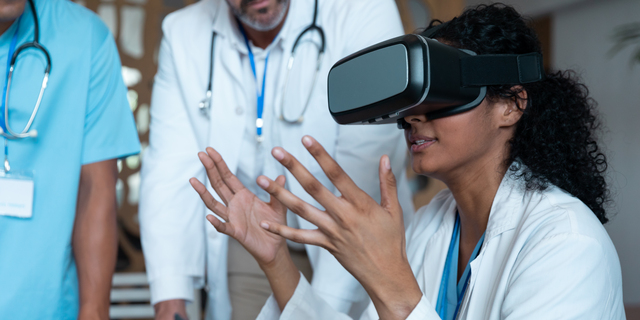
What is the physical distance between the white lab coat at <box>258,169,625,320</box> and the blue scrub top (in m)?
0.54

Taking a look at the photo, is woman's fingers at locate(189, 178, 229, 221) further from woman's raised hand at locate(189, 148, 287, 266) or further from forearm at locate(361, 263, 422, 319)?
forearm at locate(361, 263, 422, 319)

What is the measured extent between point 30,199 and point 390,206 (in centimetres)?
83

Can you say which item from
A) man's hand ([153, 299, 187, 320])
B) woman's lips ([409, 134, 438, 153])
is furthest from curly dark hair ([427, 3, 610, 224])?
man's hand ([153, 299, 187, 320])

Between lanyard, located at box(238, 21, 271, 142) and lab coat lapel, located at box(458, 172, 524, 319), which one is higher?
lanyard, located at box(238, 21, 271, 142)

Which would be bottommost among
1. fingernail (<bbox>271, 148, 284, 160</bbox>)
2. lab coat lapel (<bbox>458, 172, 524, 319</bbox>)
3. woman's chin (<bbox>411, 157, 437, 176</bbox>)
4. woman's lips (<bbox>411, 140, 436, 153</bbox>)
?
lab coat lapel (<bbox>458, 172, 524, 319</bbox>)

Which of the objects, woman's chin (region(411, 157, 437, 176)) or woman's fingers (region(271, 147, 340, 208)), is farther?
woman's chin (region(411, 157, 437, 176))

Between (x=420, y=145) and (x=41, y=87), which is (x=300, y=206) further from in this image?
(x=41, y=87)

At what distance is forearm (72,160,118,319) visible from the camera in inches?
51.1

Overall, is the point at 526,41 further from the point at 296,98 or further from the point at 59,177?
the point at 59,177

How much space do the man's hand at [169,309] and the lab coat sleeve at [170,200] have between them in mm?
14

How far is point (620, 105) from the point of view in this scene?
10.2 ft

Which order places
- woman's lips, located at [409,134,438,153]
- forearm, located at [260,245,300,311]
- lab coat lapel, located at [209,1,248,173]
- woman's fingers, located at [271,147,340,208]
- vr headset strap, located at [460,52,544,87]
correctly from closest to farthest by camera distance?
1. woman's fingers, located at [271,147,340,208]
2. vr headset strap, located at [460,52,544,87]
3. woman's lips, located at [409,134,438,153]
4. forearm, located at [260,245,300,311]
5. lab coat lapel, located at [209,1,248,173]

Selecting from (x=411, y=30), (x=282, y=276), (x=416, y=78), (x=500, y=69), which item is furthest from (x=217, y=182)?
(x=411, y=30)

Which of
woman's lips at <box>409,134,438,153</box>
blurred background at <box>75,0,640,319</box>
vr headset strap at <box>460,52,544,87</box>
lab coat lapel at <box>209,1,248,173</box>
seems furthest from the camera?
blurred background at <box>75,0,640,319</box>
